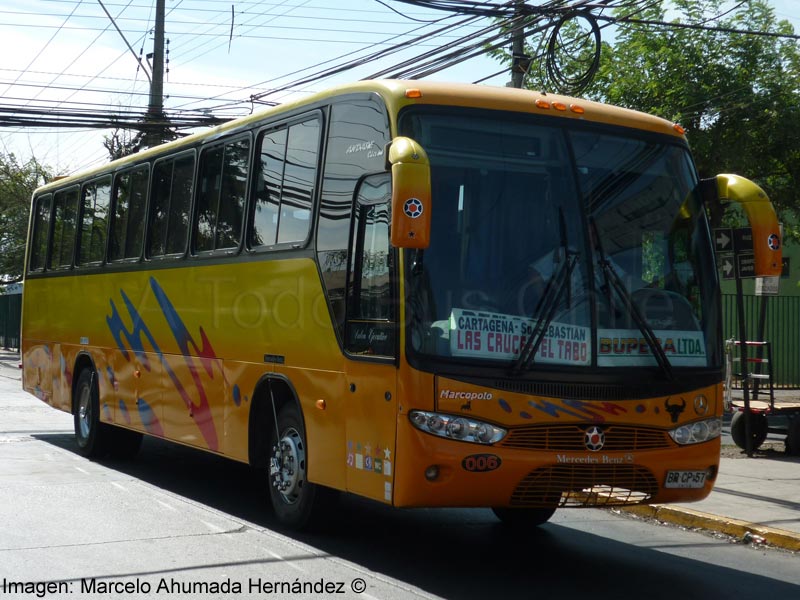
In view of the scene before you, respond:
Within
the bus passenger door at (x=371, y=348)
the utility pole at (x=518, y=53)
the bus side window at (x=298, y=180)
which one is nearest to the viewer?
the bus passenger door at (x=371, y=348)

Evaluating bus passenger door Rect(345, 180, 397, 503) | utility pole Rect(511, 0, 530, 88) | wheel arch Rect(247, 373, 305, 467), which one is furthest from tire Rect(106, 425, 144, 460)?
utility pole Rect(511, 0, 530, 88)

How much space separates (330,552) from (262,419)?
172cm

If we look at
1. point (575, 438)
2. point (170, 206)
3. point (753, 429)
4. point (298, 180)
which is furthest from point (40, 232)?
point (575, 438)

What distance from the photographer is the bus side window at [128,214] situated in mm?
12820

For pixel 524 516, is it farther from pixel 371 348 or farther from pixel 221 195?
pixel 221 195

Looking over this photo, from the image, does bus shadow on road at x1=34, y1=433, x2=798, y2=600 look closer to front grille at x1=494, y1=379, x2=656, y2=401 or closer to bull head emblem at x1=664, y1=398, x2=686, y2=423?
bull head emblem at x1=664, y1=398, x2=686, y2=423

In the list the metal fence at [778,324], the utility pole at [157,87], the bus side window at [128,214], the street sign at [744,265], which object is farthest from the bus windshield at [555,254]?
the metal fence at [778,324]

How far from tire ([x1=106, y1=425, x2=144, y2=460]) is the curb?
20.5ft

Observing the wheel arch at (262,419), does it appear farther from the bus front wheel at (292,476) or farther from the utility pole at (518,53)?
the utility pole at (518,53)

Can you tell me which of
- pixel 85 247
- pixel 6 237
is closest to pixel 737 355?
pixel 85 247

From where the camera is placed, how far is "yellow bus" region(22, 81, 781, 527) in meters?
7.17

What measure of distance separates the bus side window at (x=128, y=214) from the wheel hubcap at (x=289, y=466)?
4.41 metres

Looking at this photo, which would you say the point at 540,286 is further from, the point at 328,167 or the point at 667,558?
the point at 667,558

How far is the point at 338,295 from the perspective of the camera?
8.13 metres
